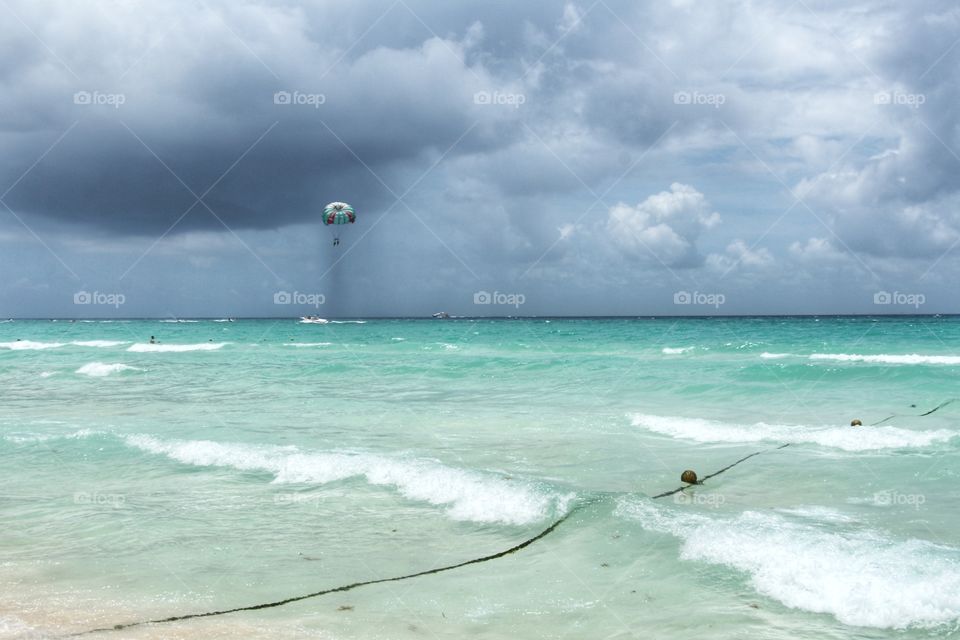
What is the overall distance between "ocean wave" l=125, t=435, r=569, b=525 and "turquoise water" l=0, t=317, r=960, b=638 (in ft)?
0.13

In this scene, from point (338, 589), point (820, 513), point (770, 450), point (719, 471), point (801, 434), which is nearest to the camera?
point (338, 589)

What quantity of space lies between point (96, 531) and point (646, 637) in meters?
5.03

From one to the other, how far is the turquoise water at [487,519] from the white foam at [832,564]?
2cm

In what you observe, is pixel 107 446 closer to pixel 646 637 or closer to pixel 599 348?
pixel 646 637

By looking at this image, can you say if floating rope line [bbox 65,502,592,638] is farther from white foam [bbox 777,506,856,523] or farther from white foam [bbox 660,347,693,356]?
white foam [bbox 660,347,693,356]

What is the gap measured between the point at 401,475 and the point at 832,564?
4643mm

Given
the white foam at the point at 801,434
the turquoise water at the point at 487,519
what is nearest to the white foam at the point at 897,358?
the turquoise water at the point at 487,519

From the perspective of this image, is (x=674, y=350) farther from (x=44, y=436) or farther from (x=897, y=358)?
(x=44, y=436)

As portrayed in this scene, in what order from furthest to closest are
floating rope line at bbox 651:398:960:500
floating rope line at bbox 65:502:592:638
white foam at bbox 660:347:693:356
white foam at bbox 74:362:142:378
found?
white foam at bbox 660:347:693:356
white foam at bbox 74:362:142:378
floating rope line at bbox 651:398:960:500
floating rope line at bbox 65:502:592:638

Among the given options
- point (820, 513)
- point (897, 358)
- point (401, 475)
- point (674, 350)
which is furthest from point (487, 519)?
point (674, 350)

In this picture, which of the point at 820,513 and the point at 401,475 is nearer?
the point at 820,513

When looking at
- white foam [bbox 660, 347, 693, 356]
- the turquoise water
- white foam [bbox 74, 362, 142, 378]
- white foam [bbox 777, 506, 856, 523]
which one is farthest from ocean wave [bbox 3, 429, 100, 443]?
white foam [bbox 660, 347, 693, 356]

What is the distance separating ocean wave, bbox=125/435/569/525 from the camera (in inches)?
281

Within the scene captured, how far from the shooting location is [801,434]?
11.6 m
